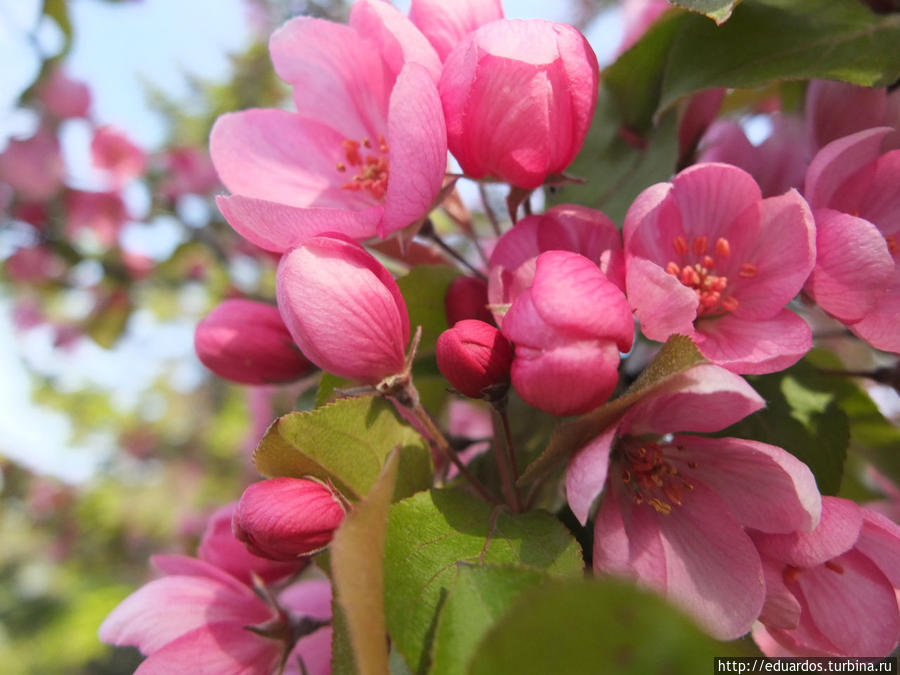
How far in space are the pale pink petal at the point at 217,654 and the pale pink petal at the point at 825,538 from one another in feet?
1.87

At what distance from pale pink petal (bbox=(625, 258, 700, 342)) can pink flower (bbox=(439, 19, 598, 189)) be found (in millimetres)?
160

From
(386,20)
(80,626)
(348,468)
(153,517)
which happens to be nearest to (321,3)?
(386,20)

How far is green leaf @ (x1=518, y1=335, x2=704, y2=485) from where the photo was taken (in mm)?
498

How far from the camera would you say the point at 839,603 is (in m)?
0.62

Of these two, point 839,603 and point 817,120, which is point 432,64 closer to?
point 817,120

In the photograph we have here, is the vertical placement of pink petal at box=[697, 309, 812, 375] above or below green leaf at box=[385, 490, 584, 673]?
above

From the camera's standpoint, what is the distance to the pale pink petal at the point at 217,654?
2.21 ft

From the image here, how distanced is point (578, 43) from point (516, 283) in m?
0.24

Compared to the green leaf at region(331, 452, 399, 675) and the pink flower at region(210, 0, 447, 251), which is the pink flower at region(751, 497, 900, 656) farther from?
the pink flower at region(210, 0, 447, 251)

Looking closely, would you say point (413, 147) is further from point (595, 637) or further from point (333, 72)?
point (595, 637)

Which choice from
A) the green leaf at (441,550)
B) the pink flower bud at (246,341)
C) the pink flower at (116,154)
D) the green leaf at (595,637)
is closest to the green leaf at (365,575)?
the green leaf at (441,550)

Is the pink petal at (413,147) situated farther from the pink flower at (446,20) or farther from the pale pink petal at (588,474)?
the pale pink petal at (588,474)

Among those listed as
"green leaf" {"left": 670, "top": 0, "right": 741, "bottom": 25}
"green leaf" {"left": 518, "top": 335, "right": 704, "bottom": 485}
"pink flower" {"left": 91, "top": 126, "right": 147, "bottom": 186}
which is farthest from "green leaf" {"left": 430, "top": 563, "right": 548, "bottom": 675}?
"pink flower" {"left": 91, "top": 126, "right": 147, "bottom": 186}

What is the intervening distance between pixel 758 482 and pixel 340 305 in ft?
1.36
